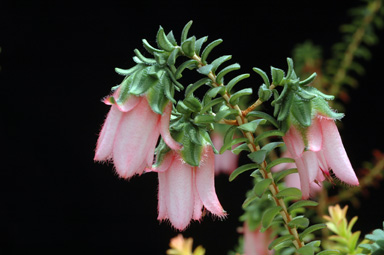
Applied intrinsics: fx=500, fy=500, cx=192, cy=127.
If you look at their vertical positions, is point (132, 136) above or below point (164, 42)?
below

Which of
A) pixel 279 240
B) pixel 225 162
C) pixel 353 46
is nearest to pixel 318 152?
pixel 279 240

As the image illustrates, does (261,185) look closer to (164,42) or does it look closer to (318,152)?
(318,152)

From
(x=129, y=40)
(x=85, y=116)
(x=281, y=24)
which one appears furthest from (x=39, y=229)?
(x=281, y=24)

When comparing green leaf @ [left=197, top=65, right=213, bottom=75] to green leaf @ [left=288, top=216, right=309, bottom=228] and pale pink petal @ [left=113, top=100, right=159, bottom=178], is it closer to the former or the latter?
pale pink petal @ [left=113, top=100, right=159, bottom=178]

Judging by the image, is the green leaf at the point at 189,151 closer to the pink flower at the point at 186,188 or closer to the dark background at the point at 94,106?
the pink flower at the point at 186,188

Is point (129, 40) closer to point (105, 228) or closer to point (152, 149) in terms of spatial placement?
point (105, 228)

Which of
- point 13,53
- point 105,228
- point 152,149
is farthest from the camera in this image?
point 105,228
